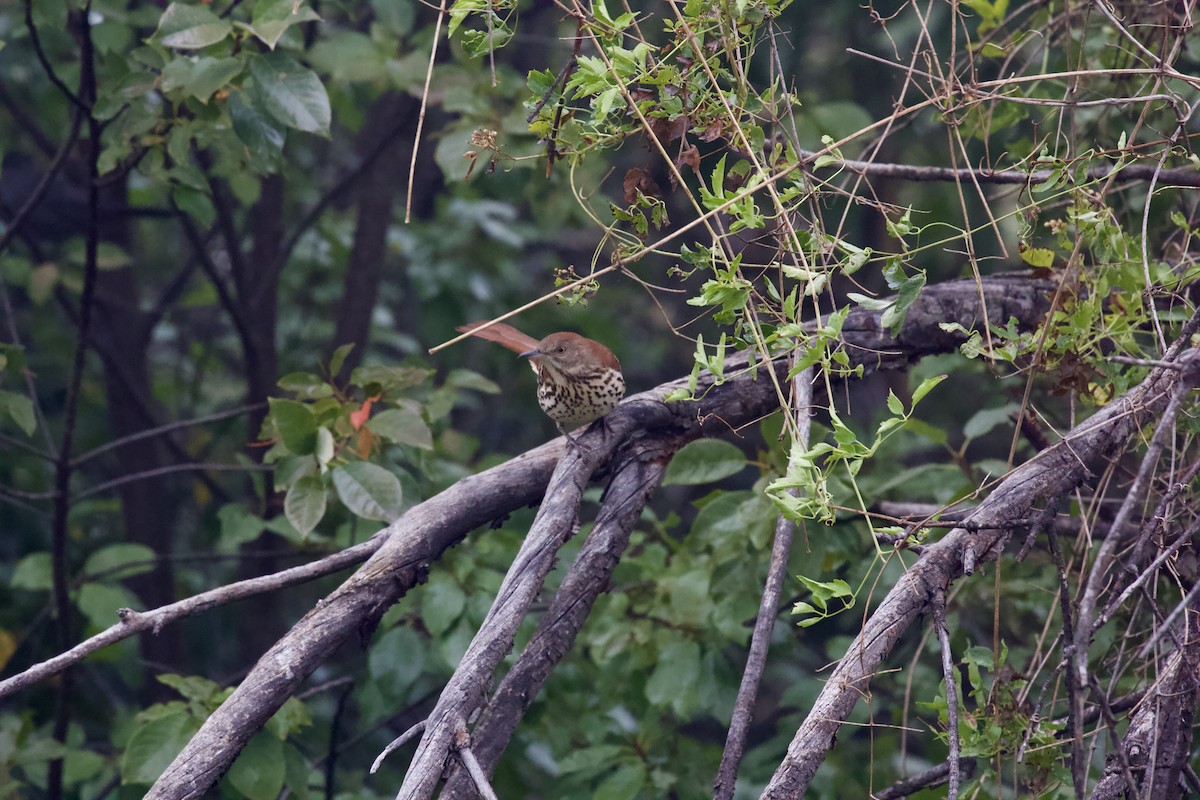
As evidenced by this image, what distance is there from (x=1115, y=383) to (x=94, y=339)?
3.90m

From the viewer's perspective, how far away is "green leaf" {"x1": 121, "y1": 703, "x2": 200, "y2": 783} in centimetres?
274

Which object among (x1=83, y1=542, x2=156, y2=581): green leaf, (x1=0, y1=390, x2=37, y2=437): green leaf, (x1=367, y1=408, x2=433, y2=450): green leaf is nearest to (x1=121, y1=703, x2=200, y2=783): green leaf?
(x1=367, y1=408, x2=433, y2=450): green leaf

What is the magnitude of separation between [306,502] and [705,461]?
105cm

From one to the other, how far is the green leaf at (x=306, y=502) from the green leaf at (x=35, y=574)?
1.56 metres

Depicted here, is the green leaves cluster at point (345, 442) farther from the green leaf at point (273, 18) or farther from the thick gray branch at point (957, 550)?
the thick gray branch at point (957, 550)

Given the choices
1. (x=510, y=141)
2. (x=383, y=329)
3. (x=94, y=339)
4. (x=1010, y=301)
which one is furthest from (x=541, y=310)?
(x=1010, y=301)

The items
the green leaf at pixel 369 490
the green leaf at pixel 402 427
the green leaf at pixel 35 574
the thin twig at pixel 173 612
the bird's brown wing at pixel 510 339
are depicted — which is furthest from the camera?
the green leaf at pixel 35 574

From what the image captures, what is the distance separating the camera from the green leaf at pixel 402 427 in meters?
3.15

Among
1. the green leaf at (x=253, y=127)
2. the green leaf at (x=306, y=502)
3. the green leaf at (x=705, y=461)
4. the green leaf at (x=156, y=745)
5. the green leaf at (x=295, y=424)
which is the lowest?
the green leaf at (x=156, y=745)

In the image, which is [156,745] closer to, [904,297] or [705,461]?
[705,461]

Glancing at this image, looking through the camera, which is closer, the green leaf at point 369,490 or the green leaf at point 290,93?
the green leaf at point 369,490

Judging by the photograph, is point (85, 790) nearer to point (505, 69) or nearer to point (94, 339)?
point (94, 339)

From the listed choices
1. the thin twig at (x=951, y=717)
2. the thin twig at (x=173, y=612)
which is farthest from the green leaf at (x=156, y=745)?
the thin twig at (x=951, y=717)

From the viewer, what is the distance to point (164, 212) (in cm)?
452
